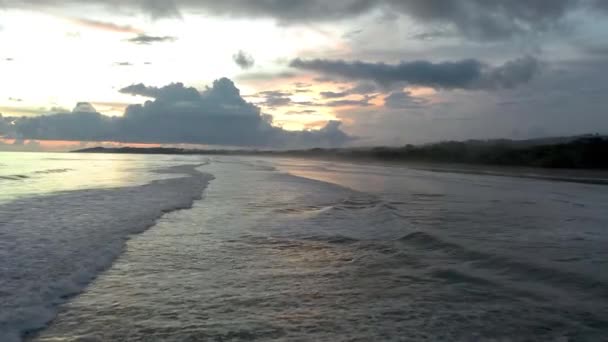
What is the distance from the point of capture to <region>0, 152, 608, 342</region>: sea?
4.71 m

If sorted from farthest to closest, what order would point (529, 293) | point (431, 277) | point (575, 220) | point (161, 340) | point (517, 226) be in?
point (575, 220)
point (517, 226)
point (431, 277)
point (529, 293)
point (161, 340)

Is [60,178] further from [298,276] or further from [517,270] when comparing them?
[517,270]

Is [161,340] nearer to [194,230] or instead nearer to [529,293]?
[529,293]

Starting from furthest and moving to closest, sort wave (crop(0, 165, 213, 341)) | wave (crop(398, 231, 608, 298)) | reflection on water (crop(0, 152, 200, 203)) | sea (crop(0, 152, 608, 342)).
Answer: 1. reflection on water (crop(0, 152, 200, 203))
2. wave (crop(398, 231, 608, 298))
3. wave (crop(0, 165, 213, 341))
4. sea (crop(0, 152, 608, 342))

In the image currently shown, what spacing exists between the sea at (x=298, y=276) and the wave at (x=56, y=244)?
0.10 feet

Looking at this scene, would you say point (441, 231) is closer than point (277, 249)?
No

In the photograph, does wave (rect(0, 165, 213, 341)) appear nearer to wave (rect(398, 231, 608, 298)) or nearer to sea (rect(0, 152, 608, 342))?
sea (rect(0, 152, 608, 342))

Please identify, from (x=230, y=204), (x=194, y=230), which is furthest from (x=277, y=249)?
(x=230, y=204)

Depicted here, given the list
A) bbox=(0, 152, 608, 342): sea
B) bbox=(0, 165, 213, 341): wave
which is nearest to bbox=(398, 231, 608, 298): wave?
bbox=(0, 152, 608, 342): sea

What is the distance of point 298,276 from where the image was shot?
22.1 feet

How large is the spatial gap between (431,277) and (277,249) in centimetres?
287

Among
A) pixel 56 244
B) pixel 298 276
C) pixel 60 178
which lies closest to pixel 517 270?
pixel 298 276

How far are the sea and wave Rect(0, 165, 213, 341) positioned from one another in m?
0.03

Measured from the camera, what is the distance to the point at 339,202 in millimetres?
16625
